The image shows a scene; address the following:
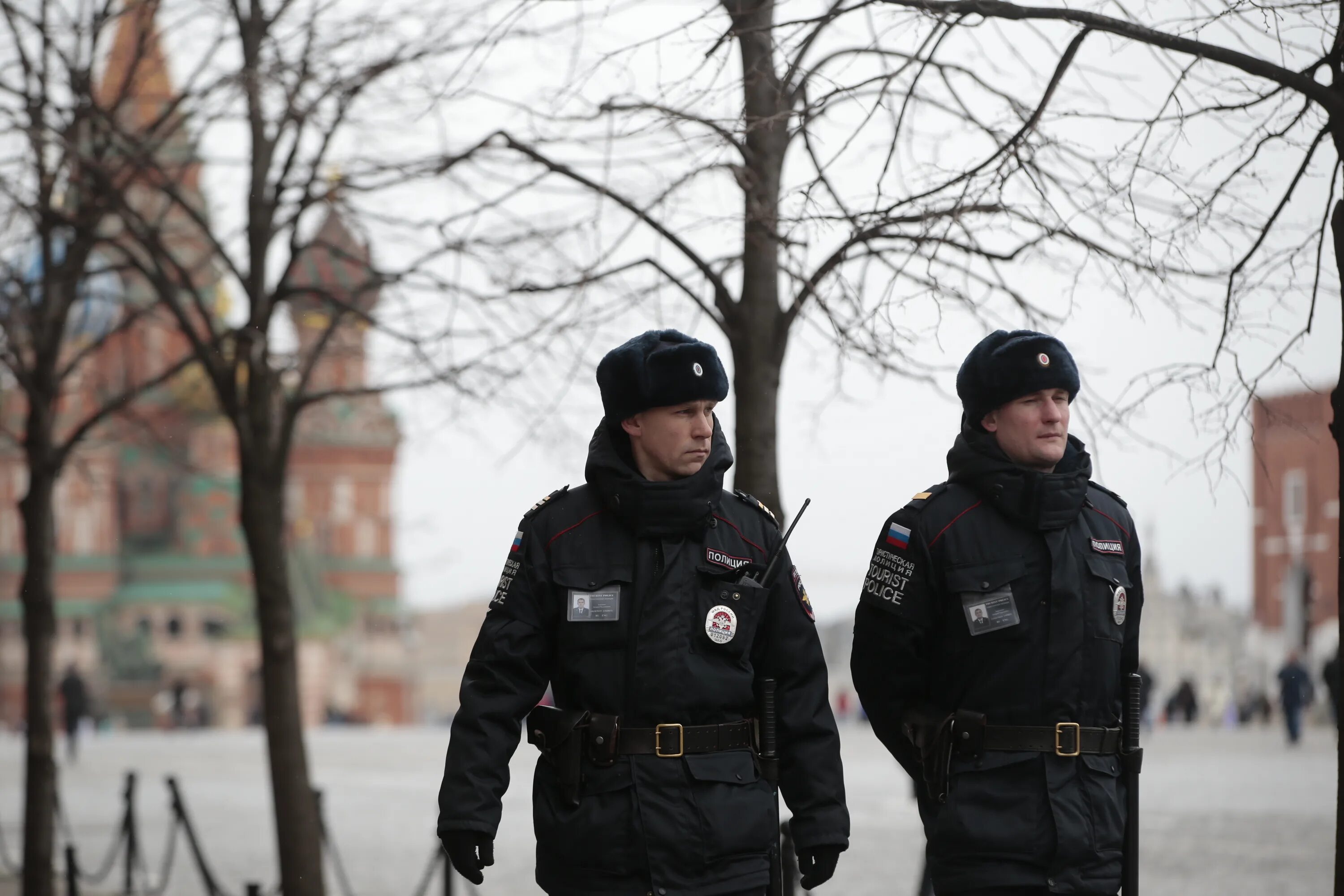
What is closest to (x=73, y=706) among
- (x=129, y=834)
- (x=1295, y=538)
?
(x=129, y=834)

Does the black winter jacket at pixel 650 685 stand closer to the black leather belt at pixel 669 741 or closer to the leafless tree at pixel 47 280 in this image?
the black leather belt at pixel 669 741

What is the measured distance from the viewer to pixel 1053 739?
4.21 m

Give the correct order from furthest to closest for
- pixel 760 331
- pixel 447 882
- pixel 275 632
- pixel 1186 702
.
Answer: pixel 1186 702
pixel 275 632
pixel 447 882
pixel 760 331

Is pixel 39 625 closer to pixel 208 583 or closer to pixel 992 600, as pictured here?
pixel 992 600

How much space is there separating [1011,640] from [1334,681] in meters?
8.03

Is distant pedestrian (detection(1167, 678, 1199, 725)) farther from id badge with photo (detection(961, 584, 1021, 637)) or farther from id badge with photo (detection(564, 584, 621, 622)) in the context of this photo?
id badge with photo (detection(564, 584, 621, 622))

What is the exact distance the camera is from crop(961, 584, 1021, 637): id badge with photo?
4281 millimetres

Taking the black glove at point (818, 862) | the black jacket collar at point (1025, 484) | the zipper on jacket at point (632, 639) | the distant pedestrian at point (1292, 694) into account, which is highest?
the black jacket collar at point (1025, 484)

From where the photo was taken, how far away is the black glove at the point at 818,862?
399 centimetres

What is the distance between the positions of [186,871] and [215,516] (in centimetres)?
6435

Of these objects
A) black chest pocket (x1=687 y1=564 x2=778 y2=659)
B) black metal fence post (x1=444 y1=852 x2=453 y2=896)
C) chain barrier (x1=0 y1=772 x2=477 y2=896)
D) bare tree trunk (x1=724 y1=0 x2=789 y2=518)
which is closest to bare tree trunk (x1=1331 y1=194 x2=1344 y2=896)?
black chest pocket (x1=687 y1=564 x2=778 y2=659)

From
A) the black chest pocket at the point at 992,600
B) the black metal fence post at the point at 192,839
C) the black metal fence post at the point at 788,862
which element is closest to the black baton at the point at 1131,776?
the black chest pocket at the point at 992,600

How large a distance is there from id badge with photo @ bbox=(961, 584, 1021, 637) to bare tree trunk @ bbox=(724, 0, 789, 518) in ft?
6.87

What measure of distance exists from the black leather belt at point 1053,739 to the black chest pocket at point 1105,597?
234 mm
